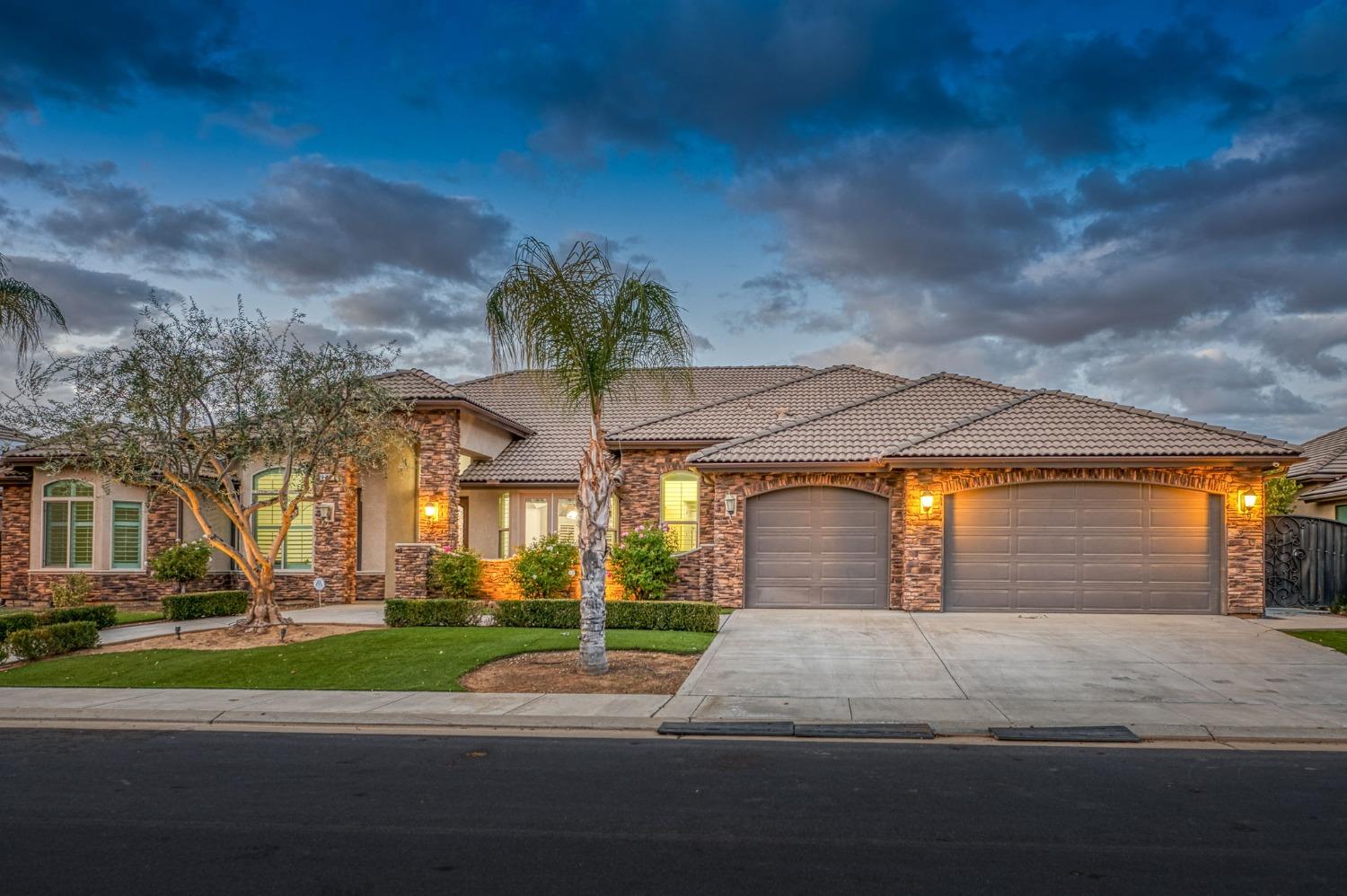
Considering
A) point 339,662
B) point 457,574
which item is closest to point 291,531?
point 457,574

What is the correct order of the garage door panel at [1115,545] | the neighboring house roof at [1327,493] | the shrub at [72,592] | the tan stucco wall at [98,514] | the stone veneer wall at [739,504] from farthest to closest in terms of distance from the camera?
the neighboring house roof at [1327,493] → the tan stucco wall at [98,514] → the shrub at [72,592] → the stone veneer wall at [739,504] → the garage door panel at [1115,545]

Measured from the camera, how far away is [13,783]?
7.45 meters

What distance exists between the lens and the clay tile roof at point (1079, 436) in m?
16.9

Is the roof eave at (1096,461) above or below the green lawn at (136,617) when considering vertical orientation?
above

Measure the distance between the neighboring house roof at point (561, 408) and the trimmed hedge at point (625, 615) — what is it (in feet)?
22.4

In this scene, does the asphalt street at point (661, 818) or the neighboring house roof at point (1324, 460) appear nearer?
the asphalt street at point (661, 818)

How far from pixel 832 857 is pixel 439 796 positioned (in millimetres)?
3111

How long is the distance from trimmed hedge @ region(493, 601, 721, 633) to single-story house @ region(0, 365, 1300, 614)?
346 cm

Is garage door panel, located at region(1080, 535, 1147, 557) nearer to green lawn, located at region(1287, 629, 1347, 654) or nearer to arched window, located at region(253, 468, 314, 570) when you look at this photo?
green lawn, located at region(1287, 629, 1347, 654)

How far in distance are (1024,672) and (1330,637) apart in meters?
6.25

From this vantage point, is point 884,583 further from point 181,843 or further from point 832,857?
point 181,843

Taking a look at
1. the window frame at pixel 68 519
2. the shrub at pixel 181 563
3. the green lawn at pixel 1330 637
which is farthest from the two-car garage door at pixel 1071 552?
the window frame at pixel 68 519

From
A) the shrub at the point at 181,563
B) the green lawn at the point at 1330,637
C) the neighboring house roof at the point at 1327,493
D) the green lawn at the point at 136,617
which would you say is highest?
the neighboring house roof at the point at 1327,493

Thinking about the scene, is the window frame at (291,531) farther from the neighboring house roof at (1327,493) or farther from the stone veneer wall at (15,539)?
the neighboring house roof at (1327,493)
